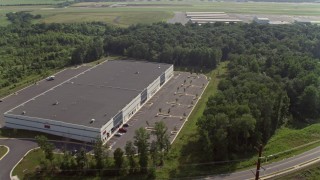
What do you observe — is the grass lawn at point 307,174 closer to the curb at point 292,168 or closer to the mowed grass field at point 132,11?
the curb at point 292,168

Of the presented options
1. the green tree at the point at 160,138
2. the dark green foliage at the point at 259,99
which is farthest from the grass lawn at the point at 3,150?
the dark green foliage at the point at 259,99

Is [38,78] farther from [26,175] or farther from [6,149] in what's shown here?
[26,175]

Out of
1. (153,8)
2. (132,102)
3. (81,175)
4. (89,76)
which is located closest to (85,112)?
(132,102)

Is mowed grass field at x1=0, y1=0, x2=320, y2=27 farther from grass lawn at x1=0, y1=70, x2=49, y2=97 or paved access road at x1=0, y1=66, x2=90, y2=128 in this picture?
grass lawn at x1=0, y1=70, x2=49, y2=97

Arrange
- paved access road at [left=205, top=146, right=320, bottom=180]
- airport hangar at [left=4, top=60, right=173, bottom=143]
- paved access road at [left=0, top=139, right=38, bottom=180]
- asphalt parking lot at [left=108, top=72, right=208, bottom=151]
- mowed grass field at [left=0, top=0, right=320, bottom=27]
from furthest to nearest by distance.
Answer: mowed grass field at [left=0, top=0, right=320, bottom=27], asphalt parking lot at [left=108, top=72, right=208, bottom=151], airport hangar at [left=4, top=60, right=173, bottom=143], paved access road at [left=0, top=139, right=38, bottom=180], paved access road at [left=205, top=146, right=320, bottom=180]

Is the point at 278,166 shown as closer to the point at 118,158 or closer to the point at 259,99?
the point at 259,99

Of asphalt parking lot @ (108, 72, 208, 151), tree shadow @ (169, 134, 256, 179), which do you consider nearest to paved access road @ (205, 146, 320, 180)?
tree shadow @ (169, 134, 256, 179)
